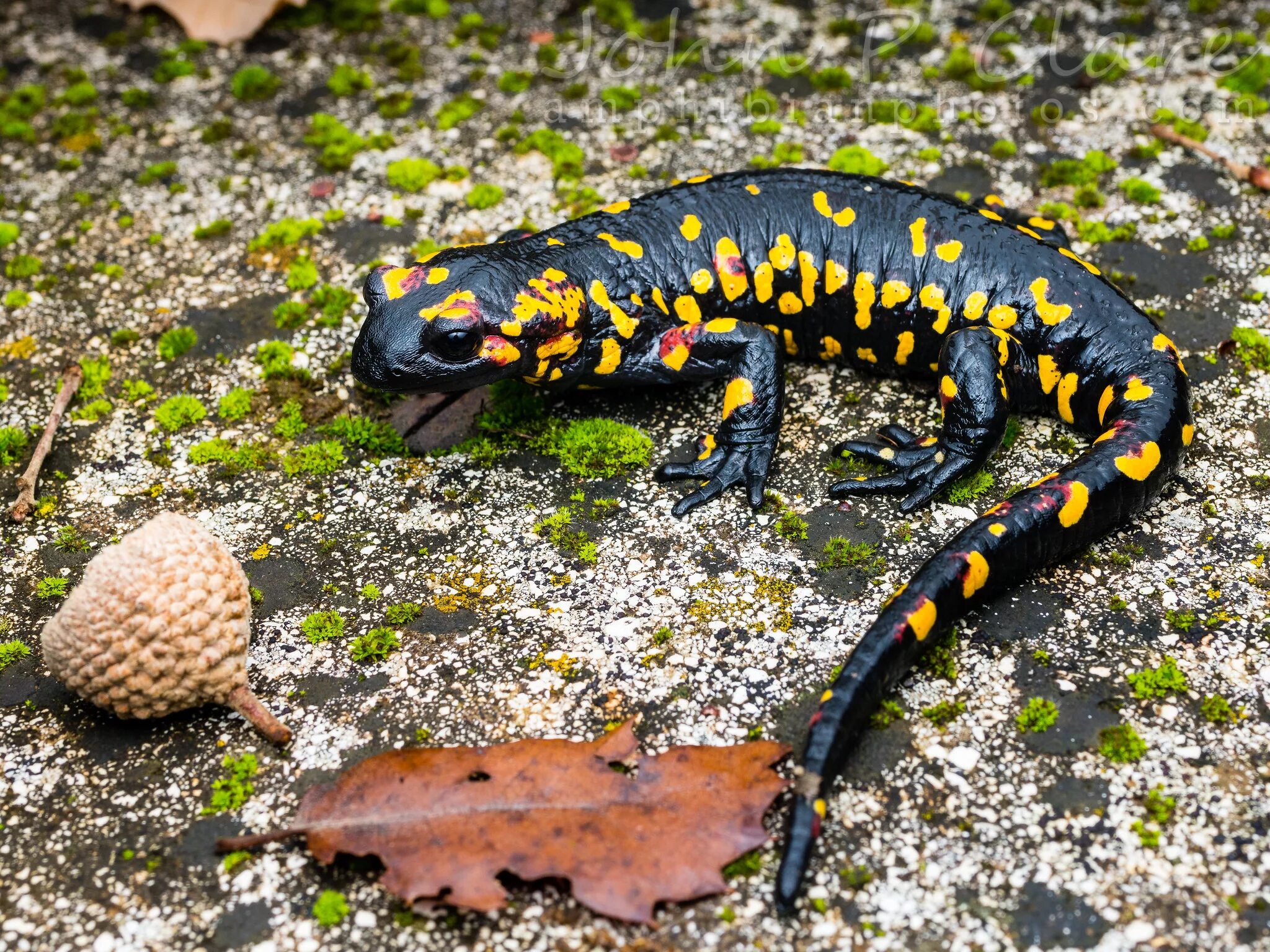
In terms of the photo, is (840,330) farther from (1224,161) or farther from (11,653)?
(11,653)

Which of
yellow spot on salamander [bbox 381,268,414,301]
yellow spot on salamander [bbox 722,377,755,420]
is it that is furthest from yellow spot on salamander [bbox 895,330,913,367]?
yellow spot on salamander [bbox 381,268,414,301]

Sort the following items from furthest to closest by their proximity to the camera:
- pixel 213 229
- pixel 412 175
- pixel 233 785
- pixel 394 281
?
pixel 412 175 < pixel 213 229 < pixel 394 281 < pixel 233 785

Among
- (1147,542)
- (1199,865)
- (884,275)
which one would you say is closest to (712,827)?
(1199,865)

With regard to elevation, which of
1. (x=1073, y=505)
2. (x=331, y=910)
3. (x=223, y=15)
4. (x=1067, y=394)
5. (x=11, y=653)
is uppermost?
(x=223, y=15)

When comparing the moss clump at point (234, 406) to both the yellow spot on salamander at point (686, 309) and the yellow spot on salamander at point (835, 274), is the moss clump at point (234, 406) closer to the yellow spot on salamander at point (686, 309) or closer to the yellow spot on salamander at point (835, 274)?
the yellow spot on salamander at point (686, 309)

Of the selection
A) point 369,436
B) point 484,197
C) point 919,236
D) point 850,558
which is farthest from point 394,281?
point 919,236

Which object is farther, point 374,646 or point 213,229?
point 213,229

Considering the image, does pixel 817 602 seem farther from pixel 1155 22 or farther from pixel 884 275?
pixel 1155 22

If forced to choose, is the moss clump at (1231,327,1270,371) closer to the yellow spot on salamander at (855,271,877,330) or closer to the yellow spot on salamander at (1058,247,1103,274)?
the yellow spot on salamander at (1058,247,1103,274)
